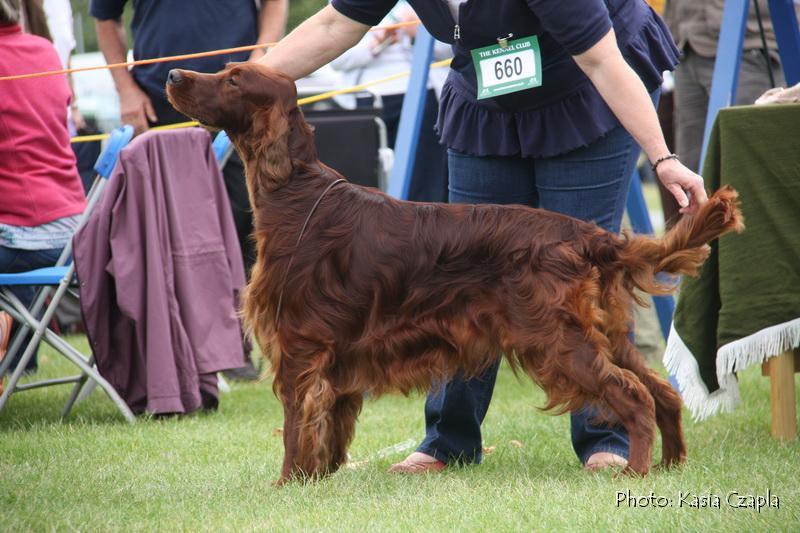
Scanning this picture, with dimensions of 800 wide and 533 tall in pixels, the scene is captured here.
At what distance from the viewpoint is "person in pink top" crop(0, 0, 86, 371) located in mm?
4426

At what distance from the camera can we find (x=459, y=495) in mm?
2947

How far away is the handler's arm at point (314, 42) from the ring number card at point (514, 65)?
442mm

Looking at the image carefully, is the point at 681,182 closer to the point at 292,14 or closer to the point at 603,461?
the point at 603,461

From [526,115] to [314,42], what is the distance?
2.28 feet

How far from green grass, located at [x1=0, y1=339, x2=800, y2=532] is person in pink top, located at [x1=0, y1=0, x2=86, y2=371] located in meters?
0.74

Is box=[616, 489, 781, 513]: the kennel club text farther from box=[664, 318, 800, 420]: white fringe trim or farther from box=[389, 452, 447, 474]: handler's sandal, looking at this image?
box=[664, 318, 800, 420]: white fringe trim

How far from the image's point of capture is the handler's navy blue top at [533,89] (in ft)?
10.4

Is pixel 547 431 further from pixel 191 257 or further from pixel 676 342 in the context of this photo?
pixel 191 257

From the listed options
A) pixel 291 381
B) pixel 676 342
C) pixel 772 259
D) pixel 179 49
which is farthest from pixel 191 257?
pixel 772 259

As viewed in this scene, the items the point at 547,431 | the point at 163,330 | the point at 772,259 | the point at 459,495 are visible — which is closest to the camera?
the point at 459,495

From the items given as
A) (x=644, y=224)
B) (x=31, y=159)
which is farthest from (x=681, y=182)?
(x=31, y=159)

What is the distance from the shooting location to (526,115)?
11.0ft

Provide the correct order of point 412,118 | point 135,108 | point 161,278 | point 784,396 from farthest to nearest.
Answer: point 135,108
point 412,118
point 161,278
point 784,396

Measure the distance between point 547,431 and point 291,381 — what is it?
140cm
